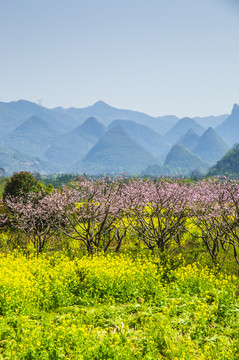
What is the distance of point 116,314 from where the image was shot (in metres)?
8.48

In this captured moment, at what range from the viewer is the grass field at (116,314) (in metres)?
6.64

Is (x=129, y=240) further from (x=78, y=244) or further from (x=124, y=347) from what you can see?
(x=124, y=347)

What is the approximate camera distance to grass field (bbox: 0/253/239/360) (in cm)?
664

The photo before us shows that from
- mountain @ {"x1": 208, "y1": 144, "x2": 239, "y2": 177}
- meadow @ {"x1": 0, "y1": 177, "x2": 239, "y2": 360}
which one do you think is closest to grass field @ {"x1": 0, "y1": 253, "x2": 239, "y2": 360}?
meadow @ {"x1": 0, "y1": 177, "x2": 239, "y2": 360}

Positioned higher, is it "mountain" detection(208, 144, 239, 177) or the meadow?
"mountain" detection(208, 144, 239, 177)

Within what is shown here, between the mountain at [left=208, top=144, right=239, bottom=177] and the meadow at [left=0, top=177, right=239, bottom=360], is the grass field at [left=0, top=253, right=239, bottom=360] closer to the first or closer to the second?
the meadow at [left=0, top=177, right=239, bottom=360]

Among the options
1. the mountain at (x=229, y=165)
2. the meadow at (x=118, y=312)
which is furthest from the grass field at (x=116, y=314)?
the mountain at (x=229, y=165)

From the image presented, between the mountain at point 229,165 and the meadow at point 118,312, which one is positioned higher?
the mountain at point 229,165

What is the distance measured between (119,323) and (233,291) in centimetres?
384

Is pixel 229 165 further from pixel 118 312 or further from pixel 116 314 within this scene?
pixel 116 314

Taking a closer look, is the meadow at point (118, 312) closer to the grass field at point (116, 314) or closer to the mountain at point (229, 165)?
the grass field at point (116, 314)

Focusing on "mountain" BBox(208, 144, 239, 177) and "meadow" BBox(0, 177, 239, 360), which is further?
"mountain" BBox(208, 144, 239, 177)

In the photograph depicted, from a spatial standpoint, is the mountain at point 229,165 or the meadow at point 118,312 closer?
the meadow at point 118,312

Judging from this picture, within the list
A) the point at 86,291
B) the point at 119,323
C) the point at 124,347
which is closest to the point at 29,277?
the point at 86,291
